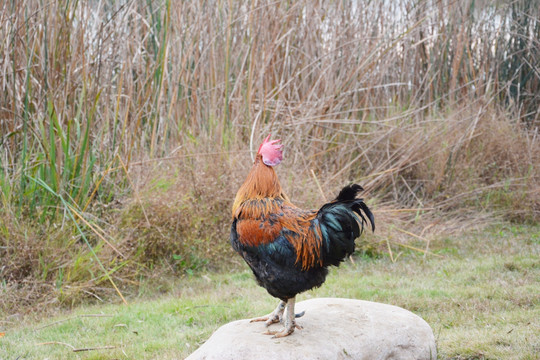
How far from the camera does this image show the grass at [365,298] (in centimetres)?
419

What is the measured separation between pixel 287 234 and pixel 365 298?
231 centimetres

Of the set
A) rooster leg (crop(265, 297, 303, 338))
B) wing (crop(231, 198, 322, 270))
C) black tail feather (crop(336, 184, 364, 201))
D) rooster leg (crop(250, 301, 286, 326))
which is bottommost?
rooster leg (crop(250, 301, 286, 326))

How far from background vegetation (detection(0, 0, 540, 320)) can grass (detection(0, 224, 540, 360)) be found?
0.36 meters

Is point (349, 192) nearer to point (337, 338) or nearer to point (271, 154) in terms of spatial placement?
point (271, 154)

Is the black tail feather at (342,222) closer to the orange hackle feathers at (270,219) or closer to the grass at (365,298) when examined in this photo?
the orange hackle feathers at (270,219)

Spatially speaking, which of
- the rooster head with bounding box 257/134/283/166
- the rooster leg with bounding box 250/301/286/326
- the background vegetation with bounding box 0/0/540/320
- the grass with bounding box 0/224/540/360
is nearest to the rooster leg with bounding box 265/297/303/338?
the rooster leg with bounding box 250/301/286/326

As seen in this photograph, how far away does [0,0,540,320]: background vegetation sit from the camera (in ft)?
18.4

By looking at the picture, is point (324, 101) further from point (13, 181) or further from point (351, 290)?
point (13, 181)

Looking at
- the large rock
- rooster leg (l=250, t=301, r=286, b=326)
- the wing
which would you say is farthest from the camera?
rooster leg (l=250, t=301, r=286, b=326)

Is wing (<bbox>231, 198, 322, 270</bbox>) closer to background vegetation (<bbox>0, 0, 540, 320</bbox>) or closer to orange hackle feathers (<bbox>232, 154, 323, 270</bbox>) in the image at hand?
Result: orange hackle feathers (<bbox>232, 154, 323, 270</bbox>)

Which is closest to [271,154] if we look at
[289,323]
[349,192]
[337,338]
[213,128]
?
[349,192]

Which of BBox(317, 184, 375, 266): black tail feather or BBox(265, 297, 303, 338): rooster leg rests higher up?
BBox(317, 184, 375, 266): black tail feather

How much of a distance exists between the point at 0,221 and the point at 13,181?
432 mm

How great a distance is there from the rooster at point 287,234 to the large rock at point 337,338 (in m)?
0.16
